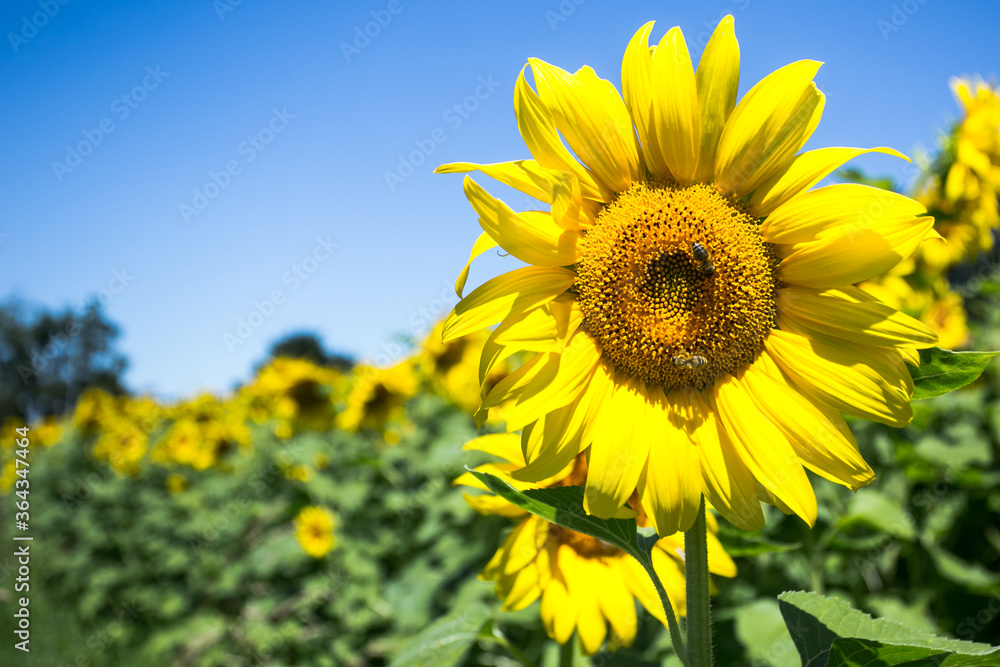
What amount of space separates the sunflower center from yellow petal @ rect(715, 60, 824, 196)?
0.10 metres

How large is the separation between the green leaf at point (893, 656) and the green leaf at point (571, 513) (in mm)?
398

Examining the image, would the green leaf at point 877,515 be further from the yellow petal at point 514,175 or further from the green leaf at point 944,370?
the yellow petal at point 514,175

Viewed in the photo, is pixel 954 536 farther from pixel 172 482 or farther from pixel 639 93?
pixel 172 482

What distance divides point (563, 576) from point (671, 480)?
884mm

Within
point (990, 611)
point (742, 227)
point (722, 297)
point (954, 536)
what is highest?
point (742, 227)

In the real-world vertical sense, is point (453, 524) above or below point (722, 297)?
below

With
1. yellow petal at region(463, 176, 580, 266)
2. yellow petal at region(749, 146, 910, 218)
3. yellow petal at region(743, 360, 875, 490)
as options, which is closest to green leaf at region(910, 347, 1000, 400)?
yellow petal at region(743, 360, 875, 490)

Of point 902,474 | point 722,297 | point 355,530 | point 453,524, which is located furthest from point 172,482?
point 722,297

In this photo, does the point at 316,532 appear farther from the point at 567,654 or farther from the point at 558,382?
the point at 558,382

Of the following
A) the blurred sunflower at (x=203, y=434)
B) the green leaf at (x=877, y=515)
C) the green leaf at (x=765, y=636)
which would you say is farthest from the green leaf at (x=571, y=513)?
the blurred sunflower at (x=203, y=434)

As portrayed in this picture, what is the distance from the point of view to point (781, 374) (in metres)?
1.26

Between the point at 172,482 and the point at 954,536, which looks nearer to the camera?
the point at 954,536

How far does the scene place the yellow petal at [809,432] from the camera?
1144mm

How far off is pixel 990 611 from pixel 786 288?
8.04 ft
